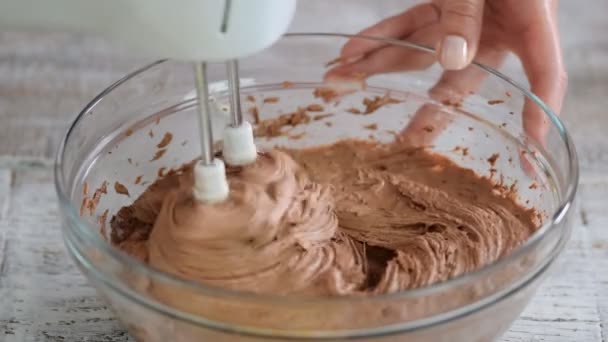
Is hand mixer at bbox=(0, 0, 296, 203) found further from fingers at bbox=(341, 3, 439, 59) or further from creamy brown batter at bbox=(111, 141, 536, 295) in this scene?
fingers at bbox=(341, 3, 439, 59)

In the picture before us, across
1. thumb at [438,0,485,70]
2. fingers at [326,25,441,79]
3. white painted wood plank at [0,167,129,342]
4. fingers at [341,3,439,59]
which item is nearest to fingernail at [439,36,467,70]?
thumb at [438,0,485,70]

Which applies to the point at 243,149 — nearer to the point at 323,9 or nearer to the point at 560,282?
the point at 560,282

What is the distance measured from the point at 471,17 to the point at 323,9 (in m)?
0.73

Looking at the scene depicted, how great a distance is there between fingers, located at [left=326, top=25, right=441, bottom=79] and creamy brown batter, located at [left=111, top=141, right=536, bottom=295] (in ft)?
0.48

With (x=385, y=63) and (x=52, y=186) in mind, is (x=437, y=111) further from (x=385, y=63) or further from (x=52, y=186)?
(x=52, y=186)

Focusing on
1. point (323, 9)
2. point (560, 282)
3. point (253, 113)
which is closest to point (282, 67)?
point (253, 113)

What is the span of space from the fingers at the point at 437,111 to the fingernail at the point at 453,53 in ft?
0.31

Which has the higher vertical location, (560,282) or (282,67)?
(282,67)

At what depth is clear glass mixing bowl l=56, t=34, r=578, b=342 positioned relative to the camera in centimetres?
73

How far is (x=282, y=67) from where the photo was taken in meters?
1.16

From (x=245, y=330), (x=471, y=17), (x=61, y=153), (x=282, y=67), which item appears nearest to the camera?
(x=245, y=330)

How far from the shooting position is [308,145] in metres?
1.21

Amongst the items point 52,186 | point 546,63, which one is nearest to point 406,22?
point 546,63

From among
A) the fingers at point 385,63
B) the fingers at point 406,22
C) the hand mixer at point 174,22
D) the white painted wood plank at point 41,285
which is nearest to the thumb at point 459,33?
the fingers at point 385,63
